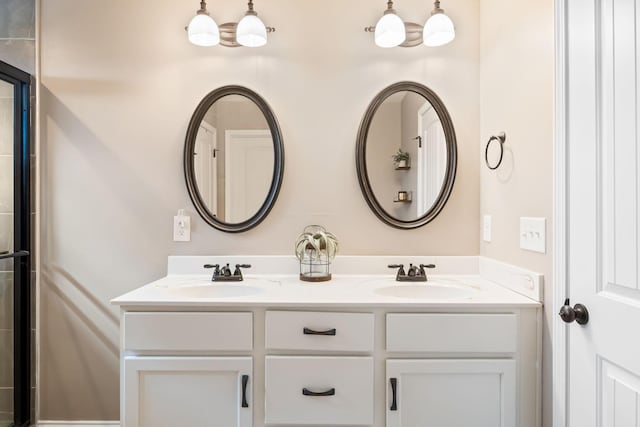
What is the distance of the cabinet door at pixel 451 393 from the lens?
1.36 m

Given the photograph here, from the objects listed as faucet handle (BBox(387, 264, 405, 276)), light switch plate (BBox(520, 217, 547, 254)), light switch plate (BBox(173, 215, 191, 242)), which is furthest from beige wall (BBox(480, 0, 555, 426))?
light switch plate (BBox(173, 215, 191, 242))

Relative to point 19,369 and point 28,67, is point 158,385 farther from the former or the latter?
point 28,67

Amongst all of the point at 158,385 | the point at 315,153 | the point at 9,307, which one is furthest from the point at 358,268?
the point at 9,307

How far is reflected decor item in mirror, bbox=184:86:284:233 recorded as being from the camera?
1.92m

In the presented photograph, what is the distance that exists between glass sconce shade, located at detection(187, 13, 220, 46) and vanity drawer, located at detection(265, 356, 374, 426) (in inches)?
60.6

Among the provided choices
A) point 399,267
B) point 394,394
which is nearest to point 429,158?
point 399,267

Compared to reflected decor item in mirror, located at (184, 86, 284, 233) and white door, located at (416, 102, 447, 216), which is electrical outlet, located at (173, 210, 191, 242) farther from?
white door, located at (416, 102, 447, 216)

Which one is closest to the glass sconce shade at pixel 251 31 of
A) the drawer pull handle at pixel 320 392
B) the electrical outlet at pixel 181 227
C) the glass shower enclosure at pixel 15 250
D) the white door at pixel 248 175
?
the white door at pixel 248 175

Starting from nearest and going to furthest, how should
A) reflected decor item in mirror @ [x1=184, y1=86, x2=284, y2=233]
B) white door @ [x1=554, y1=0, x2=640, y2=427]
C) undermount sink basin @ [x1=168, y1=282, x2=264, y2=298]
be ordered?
white door @ [x1=554, y1=0, x2=640, y2=427]
undermount sink basin @ [x1=168, y1=282, x2=264, y2=298]
reflected decor item in mirror @ [x1=184, y1=86, x2=284, y2=233]

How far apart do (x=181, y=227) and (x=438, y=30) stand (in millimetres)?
1615

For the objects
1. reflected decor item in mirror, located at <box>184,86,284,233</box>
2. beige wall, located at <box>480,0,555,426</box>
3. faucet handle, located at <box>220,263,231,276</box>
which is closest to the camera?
beige wall, located at <box>480,0,555,426</box>

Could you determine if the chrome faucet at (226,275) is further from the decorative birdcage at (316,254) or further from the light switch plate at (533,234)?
the light switch plate at (533,234)

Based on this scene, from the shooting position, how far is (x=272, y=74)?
1935mm

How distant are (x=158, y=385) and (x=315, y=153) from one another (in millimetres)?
1249
